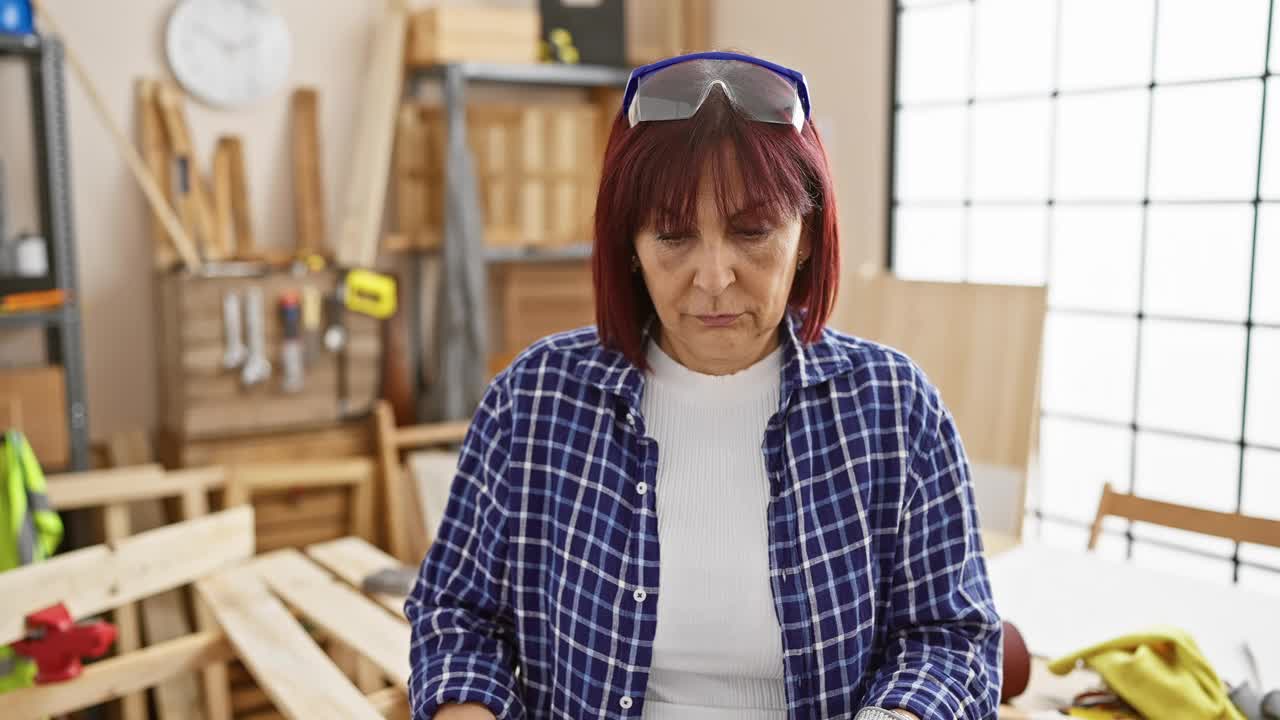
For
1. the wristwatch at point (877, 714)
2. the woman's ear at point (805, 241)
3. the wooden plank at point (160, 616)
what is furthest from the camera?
the wooden plank at point (160, 616)

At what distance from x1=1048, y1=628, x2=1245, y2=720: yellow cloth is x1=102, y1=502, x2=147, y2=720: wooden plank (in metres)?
2.28

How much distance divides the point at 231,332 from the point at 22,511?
3.04ft

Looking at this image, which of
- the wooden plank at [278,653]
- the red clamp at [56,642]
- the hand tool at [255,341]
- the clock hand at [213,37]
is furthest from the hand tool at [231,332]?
the red clamp at [56,642]

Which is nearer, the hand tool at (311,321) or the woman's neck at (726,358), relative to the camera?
the woman's neck at (726,358)

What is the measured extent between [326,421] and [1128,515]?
2528mm

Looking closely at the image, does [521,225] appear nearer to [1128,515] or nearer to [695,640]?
[1128,515]

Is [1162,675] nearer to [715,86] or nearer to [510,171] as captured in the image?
[715,86]

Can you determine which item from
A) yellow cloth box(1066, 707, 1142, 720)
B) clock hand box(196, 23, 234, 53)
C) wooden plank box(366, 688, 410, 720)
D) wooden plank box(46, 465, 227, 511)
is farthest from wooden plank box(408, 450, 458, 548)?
yellow cloth box(1066, 707, 1142, 720)

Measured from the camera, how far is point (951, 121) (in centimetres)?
388

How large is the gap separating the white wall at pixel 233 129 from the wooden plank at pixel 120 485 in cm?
64

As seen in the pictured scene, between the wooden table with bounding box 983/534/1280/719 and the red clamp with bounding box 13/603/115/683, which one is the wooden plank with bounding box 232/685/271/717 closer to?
the red clamp with bounding box 13/603/115/683

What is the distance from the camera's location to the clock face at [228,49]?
379 centimetres

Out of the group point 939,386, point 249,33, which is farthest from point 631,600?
point 249,33

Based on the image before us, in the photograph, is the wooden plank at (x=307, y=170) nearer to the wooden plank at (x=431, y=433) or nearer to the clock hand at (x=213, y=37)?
the clock hand at (x=213, y=37)
